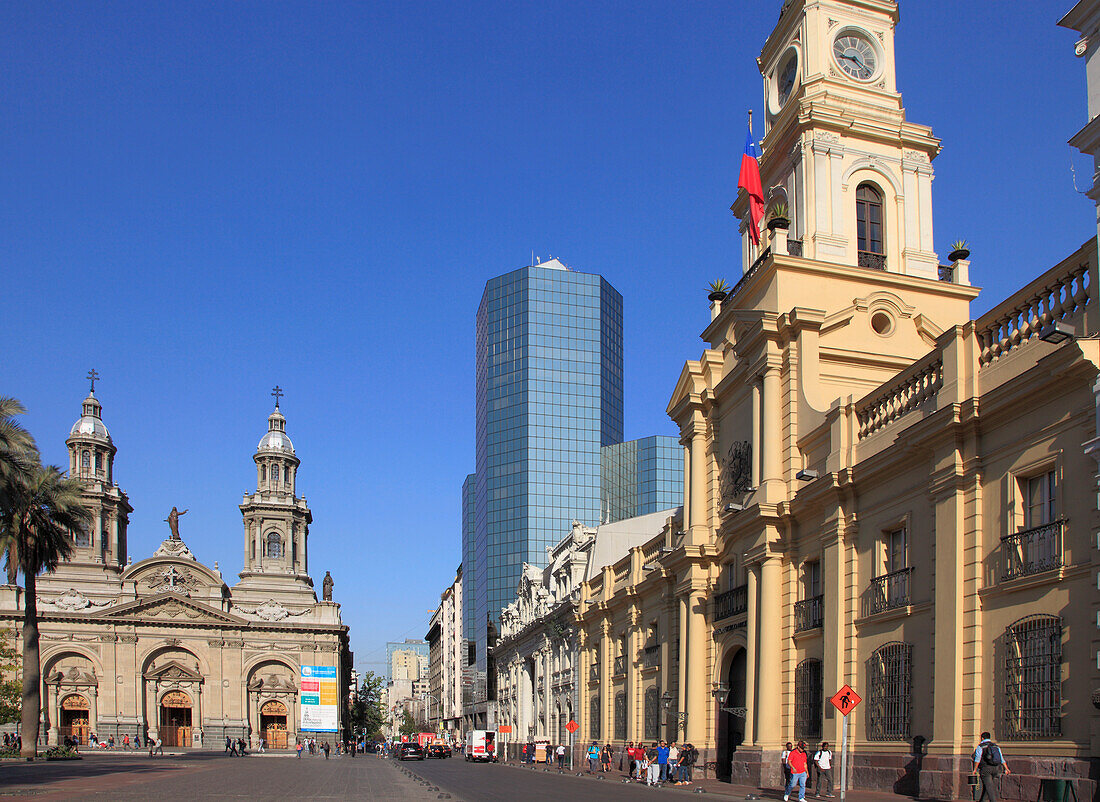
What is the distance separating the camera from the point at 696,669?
32.8 m

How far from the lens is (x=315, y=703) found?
8381 centimetres

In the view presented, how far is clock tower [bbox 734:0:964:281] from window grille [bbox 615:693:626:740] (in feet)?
67.6

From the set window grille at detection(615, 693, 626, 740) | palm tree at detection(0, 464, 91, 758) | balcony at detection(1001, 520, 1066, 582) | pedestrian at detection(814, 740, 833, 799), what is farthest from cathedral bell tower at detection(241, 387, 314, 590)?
balcony at detection(1001, 520, 1066, 582)

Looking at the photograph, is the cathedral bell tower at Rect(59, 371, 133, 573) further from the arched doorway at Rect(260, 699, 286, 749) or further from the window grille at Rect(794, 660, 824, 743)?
the window grille at Rect(794, 660, 824, 743)

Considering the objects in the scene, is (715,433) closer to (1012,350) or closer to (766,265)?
(766,265)

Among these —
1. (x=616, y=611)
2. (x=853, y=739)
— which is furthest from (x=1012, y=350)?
(x=616, y=611)

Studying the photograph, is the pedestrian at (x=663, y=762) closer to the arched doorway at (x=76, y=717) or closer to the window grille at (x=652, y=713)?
the window grille at (x=652, y=713)

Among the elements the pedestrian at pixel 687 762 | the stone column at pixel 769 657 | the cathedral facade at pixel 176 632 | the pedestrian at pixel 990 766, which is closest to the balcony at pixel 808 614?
the stone column at pixel 769 657

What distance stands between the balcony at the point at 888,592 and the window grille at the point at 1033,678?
3.68 meters

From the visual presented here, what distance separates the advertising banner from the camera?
77000 millimetres

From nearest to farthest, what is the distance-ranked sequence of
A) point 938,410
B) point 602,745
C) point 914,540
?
point 938,410
point 914,540
point 602,745

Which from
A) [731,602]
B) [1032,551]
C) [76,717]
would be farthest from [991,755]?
[76,717]

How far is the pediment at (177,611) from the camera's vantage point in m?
90.9

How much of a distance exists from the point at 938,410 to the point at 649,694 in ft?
78.0
